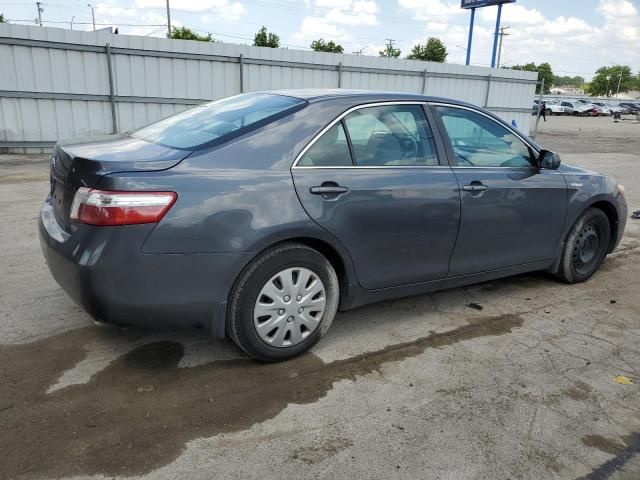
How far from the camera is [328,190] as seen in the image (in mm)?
3201

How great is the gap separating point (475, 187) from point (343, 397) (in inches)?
70.1

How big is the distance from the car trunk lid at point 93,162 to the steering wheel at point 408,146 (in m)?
1.47

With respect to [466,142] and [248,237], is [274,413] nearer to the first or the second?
[248,237]

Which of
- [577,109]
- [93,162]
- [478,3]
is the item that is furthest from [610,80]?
[93,162]

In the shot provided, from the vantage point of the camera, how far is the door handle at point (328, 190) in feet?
10.3

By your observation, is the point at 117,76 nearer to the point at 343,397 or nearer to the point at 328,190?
the point at 328,190

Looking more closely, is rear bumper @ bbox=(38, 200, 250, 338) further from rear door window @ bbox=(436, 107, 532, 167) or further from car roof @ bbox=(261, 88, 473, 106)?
rear door window @ bbox=(436, 107, 532, 167)

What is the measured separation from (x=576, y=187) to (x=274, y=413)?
321 cm

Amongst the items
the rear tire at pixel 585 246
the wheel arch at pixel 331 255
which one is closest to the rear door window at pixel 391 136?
the wheel arch at pixel 331 255

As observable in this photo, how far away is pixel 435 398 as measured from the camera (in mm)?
3016

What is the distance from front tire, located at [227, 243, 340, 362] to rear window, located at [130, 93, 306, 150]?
2.48ft

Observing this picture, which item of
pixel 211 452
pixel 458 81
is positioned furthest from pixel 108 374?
pixel 458 81

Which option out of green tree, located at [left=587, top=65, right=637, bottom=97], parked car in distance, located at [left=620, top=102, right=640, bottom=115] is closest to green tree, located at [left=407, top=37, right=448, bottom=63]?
parked car in distance, located at [left=620, top=102, right=640, bottom=115]

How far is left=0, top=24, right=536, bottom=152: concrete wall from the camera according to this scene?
11.4m
